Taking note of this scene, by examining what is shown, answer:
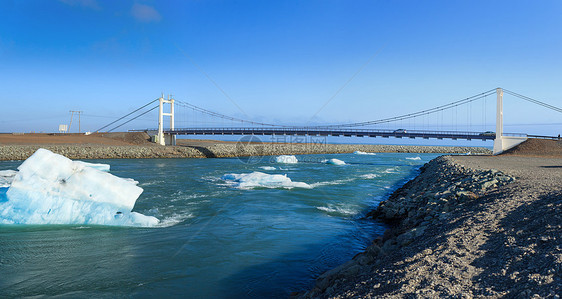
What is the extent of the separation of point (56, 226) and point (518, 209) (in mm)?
10604

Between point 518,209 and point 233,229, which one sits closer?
point 518,209

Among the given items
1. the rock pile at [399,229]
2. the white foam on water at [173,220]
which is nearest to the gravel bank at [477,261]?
the rock pile at [399,229]

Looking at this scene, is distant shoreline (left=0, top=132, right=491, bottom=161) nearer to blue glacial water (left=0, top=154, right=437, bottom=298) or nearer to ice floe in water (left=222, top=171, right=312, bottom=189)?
ice floe in water (left=222, top=171, right=312, bottom=189)

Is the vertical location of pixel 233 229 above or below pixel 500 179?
below

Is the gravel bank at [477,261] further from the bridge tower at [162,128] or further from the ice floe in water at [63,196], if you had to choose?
the bridge tower at [162,128]

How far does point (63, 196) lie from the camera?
8.51m

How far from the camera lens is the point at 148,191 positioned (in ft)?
46.6

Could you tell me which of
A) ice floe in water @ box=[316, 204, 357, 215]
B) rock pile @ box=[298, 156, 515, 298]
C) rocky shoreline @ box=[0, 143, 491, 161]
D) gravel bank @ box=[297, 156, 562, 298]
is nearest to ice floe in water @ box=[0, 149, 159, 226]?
ice floe in water @ box=[316, 204, 357, 215]

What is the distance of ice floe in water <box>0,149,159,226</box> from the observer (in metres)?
8.22

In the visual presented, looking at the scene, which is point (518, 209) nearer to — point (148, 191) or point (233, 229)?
point (233, 229)

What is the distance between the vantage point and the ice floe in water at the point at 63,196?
8.22m

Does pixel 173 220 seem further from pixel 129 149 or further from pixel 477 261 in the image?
pixel 129 149

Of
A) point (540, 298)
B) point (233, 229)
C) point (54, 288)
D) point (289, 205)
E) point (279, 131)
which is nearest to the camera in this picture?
point (540, 298)

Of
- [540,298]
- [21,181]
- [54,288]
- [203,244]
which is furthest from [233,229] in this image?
[540,298]
